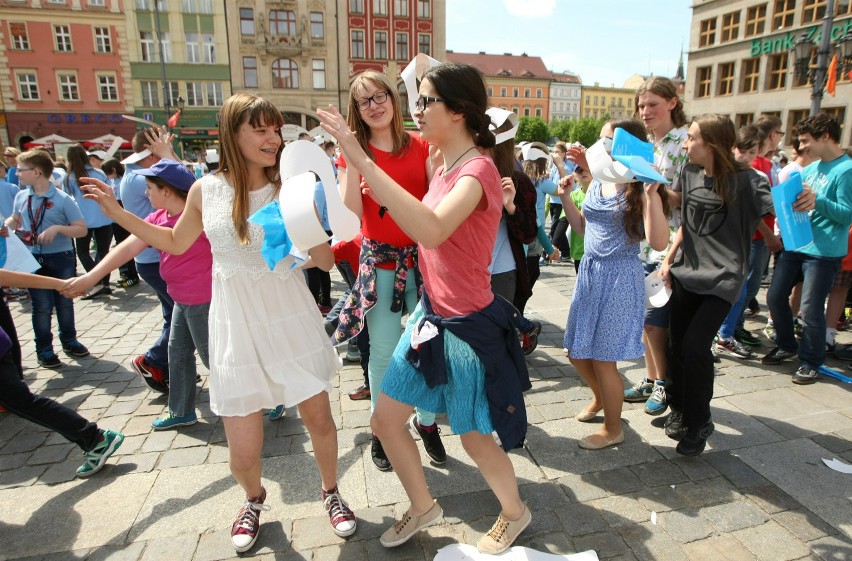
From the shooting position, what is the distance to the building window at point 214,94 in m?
→ 36.9

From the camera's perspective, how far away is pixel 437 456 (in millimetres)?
2939

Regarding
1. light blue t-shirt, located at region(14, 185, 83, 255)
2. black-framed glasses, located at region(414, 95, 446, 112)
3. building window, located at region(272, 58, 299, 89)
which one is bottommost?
light blue t-shirt, located at region(14, 185, 83, 255)

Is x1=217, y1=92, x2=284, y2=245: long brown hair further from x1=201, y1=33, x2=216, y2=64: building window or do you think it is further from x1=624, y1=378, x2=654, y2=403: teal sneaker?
x1=201, y1=33, x2=216, y2=64: building window

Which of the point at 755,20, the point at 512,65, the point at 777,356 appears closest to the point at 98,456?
the point at 777,356

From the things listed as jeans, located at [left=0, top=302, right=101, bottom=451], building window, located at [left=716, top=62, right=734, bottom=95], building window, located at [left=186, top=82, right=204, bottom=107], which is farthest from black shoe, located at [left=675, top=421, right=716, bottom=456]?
building window, located at [left=186, top=82, right=204, bottom=107]

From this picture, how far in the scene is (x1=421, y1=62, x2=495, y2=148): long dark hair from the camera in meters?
1.87

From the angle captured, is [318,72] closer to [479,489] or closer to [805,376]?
[805,376]

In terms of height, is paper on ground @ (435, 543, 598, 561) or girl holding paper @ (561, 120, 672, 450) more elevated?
girl holding paper @ (561, 120, 672, 450)

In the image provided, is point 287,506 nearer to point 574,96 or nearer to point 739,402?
point 739,402

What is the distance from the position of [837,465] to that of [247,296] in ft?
10.7

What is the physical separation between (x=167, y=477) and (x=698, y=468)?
118 inches

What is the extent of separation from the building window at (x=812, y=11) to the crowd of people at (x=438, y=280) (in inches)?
1298

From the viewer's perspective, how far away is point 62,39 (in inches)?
1302

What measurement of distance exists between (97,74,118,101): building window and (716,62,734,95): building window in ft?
132
